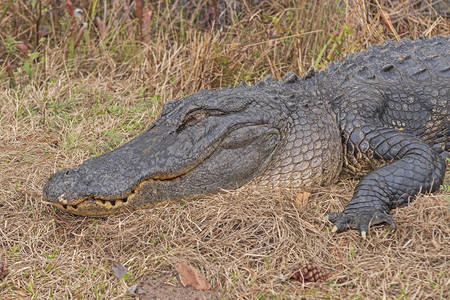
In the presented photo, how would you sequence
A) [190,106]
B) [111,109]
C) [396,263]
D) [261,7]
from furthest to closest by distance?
[261,7], [111,109], [190,106], [396,263]

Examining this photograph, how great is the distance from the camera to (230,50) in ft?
17.4

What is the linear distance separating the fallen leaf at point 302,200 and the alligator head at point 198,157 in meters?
0.18

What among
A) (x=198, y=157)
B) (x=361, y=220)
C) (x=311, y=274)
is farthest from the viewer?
(x=198, y=157)

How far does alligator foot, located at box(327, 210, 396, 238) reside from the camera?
3000mm

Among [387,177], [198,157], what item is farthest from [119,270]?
[387,177]

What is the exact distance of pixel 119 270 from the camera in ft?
9.29

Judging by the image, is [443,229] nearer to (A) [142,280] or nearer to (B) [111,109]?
(A) [142,280]

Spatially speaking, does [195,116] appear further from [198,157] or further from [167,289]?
[167,289]

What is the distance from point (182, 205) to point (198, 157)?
1.06ft

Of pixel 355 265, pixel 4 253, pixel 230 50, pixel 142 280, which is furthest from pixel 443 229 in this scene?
pixel 230 50

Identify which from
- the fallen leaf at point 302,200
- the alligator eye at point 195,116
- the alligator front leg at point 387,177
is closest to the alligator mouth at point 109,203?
the alligator eye at point 195,116

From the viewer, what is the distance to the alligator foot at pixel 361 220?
3000mm

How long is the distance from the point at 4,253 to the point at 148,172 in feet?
3.00

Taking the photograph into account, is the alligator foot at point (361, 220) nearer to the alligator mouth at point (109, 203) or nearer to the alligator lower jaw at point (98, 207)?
the alligator mouth at point (109, 203)
